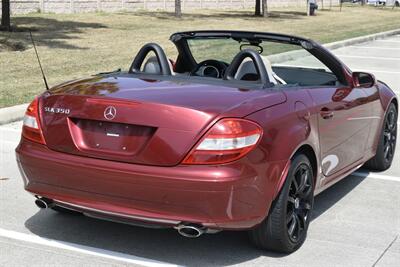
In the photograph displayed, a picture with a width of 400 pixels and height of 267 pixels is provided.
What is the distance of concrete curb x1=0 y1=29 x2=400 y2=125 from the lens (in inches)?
330

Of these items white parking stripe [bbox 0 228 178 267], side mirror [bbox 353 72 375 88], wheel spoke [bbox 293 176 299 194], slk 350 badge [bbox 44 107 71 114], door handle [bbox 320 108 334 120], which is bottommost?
white parking stripe [bbox 0 228 178 267]

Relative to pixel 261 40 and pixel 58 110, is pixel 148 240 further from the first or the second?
pixel 261 40

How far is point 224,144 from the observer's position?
12.4 ft

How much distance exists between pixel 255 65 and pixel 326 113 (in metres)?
0.67

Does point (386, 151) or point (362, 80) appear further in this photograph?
point (386, 151)

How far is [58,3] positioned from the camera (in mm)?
31156

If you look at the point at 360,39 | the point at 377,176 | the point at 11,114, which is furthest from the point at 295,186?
the point at 360,39

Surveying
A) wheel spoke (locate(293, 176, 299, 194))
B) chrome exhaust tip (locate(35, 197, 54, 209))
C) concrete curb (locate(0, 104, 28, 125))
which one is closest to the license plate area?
chrome exhaust tip (locate(35, 197, 54, 209))

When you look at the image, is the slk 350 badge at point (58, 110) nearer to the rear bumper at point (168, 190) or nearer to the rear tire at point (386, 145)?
the rear bumper at point (168, 190)

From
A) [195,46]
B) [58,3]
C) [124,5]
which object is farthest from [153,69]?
[124,5]

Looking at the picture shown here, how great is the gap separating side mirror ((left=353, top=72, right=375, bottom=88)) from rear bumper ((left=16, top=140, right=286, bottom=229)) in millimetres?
1810

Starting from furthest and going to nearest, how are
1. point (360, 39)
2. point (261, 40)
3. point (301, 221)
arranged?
point (360, 39) → point (261, 40) → point (301, 221)

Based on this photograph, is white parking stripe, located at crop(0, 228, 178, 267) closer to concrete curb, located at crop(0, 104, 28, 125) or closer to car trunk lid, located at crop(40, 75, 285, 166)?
car trunk lid, located at crop(40, 75, 285, 166)

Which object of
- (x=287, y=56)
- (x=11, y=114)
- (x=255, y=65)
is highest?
(x=255, y=65)
